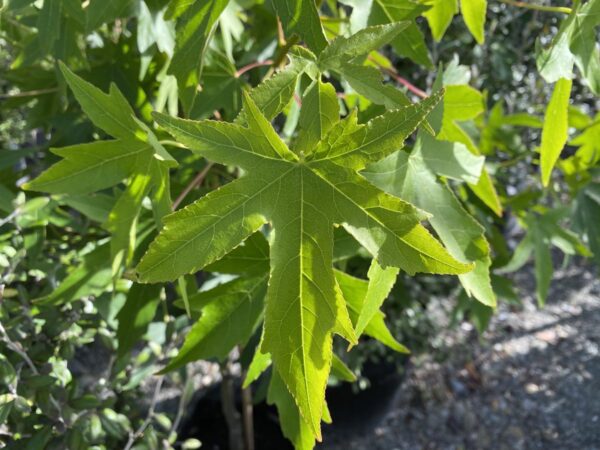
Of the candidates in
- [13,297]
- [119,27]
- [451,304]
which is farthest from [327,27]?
[451,304]

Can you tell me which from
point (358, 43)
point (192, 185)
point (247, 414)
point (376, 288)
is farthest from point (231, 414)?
point (358, 43)

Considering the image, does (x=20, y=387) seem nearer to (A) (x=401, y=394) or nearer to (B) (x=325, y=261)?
(B) (x=325, y=261)

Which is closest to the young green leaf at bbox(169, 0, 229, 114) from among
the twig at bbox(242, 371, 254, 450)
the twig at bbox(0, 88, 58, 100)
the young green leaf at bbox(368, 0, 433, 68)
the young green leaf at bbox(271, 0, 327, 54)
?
the young green leaf at bbox(271, 0, 327, 54)

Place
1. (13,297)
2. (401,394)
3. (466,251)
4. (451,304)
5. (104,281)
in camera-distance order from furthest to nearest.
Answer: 1. (451,304)
2. (401,394)
3. (13,297)
4. (104,281)
5. (466,251)

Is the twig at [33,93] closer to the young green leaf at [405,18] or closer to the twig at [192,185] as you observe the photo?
the twig at [192,185]

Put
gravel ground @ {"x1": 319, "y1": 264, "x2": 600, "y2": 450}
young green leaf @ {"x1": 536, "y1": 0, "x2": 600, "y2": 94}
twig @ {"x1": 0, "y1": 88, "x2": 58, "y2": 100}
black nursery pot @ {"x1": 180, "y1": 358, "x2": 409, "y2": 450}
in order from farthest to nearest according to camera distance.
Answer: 1. gravel ground @ {"x1": 319, "y1": 264, "x2": 600, "y2": 450}
2. black nursery pot @ {"x1": 180, "y1": 358, "x2": 409, "y2": 450}
3. twig @ {"x1": 0, "y1": 88, "x2": 58, "y2": 100}
4. young green leaf @ {"x1": 536, "y1": 0, "x2": 600, "y2": 94}

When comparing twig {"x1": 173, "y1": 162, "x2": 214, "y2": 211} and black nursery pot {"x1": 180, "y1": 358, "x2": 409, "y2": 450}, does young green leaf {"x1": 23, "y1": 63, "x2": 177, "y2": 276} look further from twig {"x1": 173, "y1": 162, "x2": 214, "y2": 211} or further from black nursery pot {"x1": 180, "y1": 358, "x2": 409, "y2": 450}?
black nursery pot {"x1": 180, "y1": 358, "x2": 409, "y2": 450}
